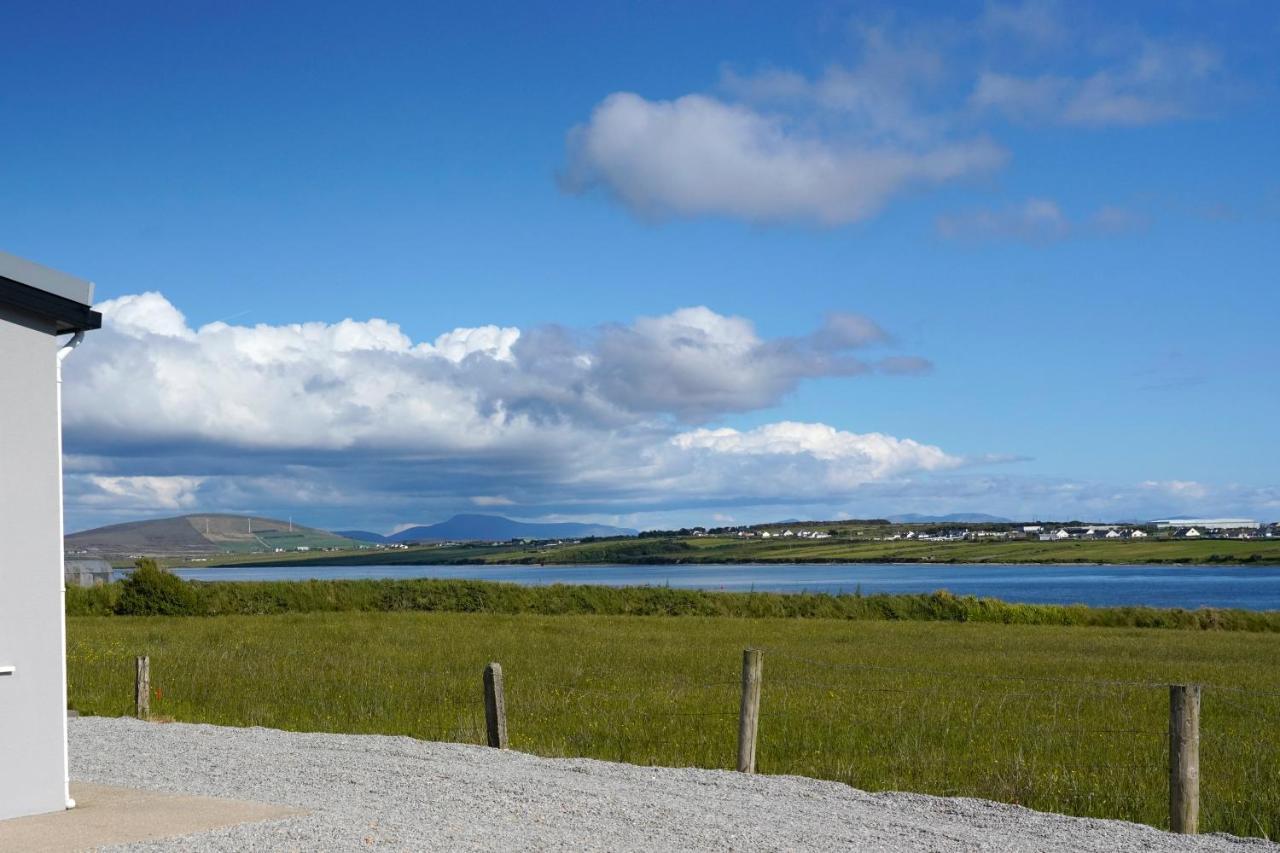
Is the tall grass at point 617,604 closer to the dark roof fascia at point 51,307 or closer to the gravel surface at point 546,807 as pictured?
the gravel surface at point 546,807

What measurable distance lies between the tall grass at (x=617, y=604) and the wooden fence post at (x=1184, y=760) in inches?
1574

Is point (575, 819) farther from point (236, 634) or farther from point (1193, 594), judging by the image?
point (1193, 594)

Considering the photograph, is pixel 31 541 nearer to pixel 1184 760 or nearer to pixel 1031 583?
pixel 1184 760

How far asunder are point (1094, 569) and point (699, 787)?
6801 inches

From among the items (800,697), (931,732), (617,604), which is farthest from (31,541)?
(617,604)

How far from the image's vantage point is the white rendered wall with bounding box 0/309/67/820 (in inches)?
421

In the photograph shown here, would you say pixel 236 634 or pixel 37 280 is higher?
pixel 37 280

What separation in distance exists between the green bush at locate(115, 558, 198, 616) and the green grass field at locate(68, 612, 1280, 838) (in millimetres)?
8039

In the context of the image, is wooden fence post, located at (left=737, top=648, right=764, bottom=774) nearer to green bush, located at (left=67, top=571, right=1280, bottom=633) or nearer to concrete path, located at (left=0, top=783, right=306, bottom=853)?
concrete path, located at (left=0, top=783, right=306, bottom=853)

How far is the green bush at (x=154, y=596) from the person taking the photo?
160ft

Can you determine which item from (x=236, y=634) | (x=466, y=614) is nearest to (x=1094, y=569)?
(x=466, y=614)

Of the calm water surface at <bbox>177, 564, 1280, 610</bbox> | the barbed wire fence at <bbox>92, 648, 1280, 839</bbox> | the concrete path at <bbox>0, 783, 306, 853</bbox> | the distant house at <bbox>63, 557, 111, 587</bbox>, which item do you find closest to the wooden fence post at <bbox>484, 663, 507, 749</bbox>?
the barbed wire fence at <bbox>92, 648, 1280, 839</bbox>

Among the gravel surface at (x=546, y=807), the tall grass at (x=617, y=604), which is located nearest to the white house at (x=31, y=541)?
the gravel surface at (x=546, y=807)

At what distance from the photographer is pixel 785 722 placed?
18109mm
